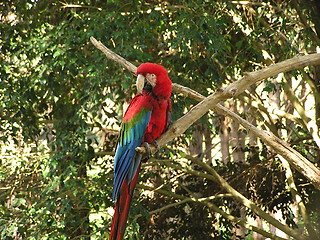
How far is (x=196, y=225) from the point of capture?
5.12 m

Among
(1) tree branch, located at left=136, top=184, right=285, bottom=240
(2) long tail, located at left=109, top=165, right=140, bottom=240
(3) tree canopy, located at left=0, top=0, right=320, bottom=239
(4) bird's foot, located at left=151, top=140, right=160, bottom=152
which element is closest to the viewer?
(2) long tail, located at left=109, top=165, right=140, bottom=240

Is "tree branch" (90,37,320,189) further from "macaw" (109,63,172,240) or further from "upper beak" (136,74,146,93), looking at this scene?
"upper beak" (136,74,146,93)

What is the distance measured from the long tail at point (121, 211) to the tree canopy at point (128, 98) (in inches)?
53.2

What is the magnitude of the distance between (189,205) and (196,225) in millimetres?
213

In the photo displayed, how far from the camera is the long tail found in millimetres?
2383

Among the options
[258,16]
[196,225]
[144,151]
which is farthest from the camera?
[196,225]

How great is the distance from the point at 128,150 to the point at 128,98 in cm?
230

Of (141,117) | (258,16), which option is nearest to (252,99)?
(258,16)

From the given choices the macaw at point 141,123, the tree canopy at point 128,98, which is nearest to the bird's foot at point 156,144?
the macaw at point 141,123

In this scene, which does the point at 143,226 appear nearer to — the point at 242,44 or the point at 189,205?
the point at 189,205

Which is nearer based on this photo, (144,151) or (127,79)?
(144,151)

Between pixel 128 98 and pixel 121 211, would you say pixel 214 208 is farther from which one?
pixel 121 211

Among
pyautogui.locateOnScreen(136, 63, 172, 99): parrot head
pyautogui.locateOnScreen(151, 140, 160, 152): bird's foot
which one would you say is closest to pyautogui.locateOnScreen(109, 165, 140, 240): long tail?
pyautogui.locateOnScreen(151, 140, 160, 152): bird's foot

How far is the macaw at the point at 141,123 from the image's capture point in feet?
8.39
